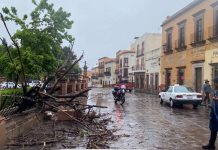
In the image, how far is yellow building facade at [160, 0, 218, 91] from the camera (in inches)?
1156

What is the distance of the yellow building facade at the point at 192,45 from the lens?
29.4 m

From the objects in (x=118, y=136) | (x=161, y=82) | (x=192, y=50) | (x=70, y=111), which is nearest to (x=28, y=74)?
(x=70, y=111)

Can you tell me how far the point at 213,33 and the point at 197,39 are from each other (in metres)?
3.81

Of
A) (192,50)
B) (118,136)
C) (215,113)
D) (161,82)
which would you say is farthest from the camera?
(161,82)

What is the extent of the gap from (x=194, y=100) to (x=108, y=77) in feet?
311

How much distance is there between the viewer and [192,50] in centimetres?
3375

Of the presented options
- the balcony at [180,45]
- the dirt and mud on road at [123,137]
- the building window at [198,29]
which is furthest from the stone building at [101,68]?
the dirt and mud on road at [123,137]

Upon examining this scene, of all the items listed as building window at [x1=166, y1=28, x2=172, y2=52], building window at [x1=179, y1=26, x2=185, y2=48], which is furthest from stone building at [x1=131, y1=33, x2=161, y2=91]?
building window at [x1=179, y1=26, x2=185, y2=48]

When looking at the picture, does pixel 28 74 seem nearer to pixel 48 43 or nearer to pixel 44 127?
pixel 48 43

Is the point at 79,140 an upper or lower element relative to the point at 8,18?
lower

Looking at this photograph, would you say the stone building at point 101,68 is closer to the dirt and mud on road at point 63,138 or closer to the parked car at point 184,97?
the parked car at point 184,97

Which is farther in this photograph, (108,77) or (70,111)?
(108,77)

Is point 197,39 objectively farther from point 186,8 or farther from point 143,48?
point 143,48

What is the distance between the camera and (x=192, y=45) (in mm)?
33562
